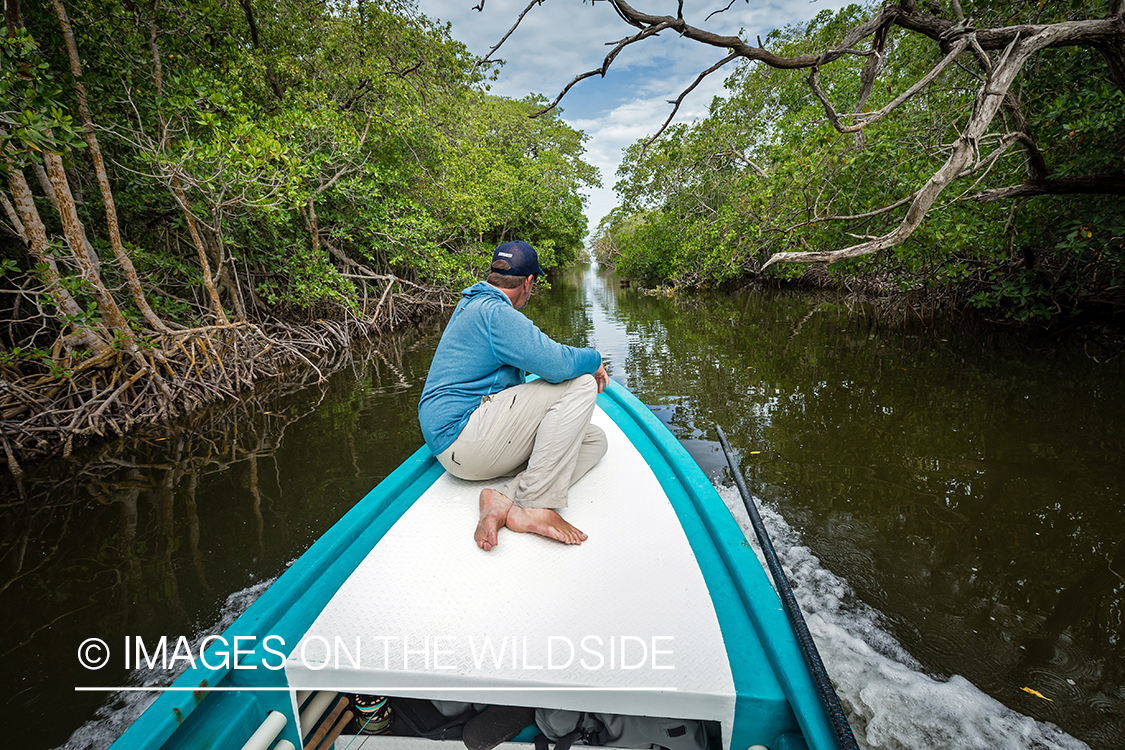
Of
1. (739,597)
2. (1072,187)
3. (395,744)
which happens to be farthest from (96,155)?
(1072,187)

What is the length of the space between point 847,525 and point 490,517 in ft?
7.75

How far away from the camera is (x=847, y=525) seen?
109 inches

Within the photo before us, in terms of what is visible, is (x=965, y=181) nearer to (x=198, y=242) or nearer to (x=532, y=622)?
(x=532, y=622)

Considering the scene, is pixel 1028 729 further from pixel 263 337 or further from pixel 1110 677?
pixel 263 337

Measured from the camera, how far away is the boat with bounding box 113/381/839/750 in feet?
3.55

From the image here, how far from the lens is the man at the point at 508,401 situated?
1.89m

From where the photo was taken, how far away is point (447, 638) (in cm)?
132

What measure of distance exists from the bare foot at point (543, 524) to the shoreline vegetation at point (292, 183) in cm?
199

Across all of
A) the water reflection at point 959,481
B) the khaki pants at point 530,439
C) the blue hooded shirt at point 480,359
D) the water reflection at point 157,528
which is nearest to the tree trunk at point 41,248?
the water reflection at point 157,528

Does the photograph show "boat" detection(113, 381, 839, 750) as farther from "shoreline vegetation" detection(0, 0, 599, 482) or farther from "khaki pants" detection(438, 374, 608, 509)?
"shoreline vegetation" detection(0, 0, 599, 482)

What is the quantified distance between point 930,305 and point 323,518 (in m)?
10.4

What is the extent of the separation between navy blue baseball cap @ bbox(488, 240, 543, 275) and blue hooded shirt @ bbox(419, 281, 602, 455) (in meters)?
0.13

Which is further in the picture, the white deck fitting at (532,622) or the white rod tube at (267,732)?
the white deck fitting at (532,622)

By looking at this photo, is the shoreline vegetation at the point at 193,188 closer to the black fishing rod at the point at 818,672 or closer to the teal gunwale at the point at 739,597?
the teal gunwale at the point at 739,597
